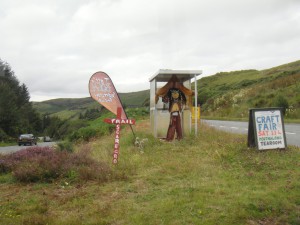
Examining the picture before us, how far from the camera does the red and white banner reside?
29.6 ft

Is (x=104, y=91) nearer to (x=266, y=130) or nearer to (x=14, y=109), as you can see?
(x=266, y=130)

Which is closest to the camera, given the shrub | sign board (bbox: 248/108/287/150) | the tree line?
the shrub

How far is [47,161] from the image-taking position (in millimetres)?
7484

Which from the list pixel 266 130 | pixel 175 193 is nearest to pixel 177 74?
pixel 266 130

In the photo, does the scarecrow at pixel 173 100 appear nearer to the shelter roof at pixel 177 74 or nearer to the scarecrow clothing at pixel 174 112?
the scarecrow clothing at pixel 174 112

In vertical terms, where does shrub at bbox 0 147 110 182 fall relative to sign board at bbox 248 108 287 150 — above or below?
below

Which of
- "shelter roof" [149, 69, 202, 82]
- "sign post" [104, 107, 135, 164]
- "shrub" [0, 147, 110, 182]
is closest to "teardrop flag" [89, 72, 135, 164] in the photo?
"sign post" [104, 107, 135, 164]

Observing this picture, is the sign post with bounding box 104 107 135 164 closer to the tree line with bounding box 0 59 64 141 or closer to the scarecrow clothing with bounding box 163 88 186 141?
the scarecrow clothing with bounding box 163 88 186 141

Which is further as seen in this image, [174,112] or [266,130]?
[174,112]

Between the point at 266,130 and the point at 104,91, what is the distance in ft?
14.1

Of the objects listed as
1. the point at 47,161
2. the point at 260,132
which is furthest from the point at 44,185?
the point at 260,132

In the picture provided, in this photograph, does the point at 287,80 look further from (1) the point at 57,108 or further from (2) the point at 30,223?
(1) the point at 57,108

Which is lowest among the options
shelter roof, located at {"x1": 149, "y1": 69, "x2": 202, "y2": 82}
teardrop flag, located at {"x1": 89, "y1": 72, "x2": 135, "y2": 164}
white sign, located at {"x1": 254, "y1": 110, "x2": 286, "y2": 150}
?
white sign, located at {"x1": 254, "y1": 110, "x2": 286, "y2": 150}

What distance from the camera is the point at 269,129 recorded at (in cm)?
935
